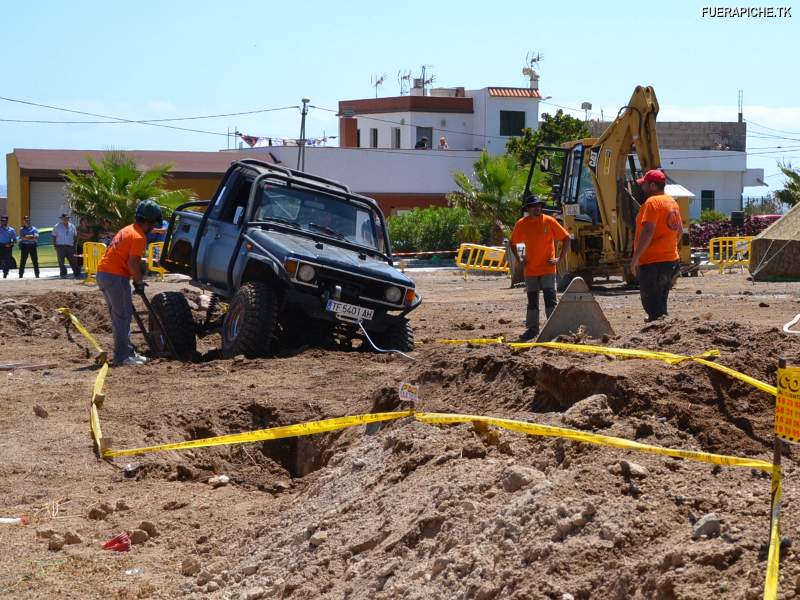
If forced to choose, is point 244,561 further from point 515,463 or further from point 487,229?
point 487,229

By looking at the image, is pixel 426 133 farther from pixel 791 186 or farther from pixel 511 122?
pixel 791 186

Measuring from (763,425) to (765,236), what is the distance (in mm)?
16408

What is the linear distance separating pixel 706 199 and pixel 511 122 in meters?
12.0

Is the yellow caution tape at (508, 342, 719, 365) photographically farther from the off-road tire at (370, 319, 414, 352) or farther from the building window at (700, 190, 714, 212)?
the building window at (700, 190, 714, 212)

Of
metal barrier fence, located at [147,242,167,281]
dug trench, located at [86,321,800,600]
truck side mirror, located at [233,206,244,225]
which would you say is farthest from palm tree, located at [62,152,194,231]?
dug trench, located at [86,321,800,600]

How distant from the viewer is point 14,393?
34.3ft

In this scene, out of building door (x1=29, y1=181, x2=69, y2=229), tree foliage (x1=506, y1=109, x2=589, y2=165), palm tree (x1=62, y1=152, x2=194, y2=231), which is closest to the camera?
palm tree (x1=62, y1=152, x2=194, y2=231)

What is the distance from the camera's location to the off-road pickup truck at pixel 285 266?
11.6 metres

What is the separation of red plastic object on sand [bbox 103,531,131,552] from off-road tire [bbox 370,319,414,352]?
6100 mm

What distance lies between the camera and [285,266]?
11398 mm

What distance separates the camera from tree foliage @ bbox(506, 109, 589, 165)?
2055 inches

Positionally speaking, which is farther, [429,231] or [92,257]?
[429,231]

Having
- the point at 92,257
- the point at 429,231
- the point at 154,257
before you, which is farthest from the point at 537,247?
the point at 429,231

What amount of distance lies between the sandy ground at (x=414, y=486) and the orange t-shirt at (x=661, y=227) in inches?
64.0
